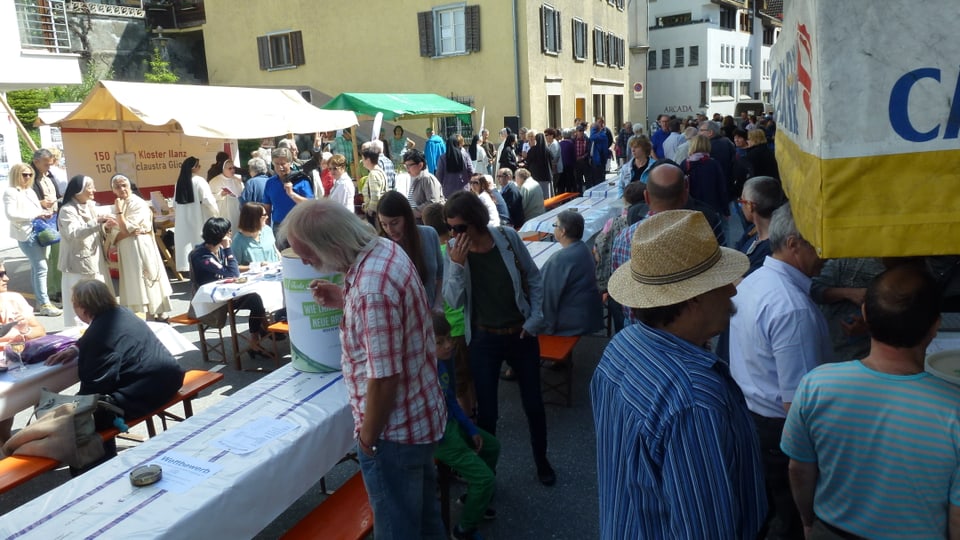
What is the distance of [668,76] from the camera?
42688mm

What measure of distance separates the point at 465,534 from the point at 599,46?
1108 inches

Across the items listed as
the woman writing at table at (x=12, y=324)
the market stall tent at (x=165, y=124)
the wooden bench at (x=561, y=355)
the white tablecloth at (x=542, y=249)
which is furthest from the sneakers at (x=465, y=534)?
the market stall tent at (x=165, y=124)

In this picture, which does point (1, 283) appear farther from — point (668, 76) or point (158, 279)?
point (668, 76)

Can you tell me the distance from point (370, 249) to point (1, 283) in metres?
4.42

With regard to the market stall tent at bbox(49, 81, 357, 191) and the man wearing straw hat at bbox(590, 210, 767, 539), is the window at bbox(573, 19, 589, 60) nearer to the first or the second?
the market stall tent at bbox(49, 81, 357, 191)

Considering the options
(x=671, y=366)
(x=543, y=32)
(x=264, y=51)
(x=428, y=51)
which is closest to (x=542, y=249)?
(x=671, y=366)

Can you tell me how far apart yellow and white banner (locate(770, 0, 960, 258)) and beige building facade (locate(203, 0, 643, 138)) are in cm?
2030

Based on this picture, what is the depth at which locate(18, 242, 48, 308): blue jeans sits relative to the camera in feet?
26.1

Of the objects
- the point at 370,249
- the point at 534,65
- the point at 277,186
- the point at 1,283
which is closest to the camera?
the point at 370,249

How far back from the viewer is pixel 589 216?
828cm

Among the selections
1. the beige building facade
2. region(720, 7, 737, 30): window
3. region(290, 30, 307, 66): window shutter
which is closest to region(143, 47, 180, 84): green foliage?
the beige building facade

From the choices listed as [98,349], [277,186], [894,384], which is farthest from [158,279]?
[894,384]

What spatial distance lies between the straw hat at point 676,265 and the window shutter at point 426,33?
21.7 meters

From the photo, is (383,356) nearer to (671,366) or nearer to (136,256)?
(671,366)
